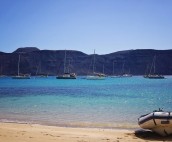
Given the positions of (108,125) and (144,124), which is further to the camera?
(108,125)

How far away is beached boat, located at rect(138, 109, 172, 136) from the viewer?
1234cm

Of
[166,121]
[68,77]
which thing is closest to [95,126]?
[166,121]

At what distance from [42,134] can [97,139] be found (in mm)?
2340

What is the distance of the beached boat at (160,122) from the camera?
486 inches

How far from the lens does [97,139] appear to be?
11.7 m

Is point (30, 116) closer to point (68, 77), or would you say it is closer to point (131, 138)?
point (131, 138)

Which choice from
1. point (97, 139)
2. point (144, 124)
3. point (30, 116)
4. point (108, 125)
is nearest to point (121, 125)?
point (108, 125)

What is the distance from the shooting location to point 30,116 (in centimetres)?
2036

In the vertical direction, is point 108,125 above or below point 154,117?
below

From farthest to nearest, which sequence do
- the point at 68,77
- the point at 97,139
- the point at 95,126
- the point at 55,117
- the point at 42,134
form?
the point at 68,77, the point at 55,117, the point at 95,126, the point at 42,134, the point at 97,139

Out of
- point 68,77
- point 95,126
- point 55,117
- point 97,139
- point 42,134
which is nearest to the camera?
point 97,139

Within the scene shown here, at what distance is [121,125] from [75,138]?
18.0 feet

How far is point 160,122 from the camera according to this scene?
1245 centimetres

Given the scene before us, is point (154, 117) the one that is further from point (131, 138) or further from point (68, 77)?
point (68, 77)
